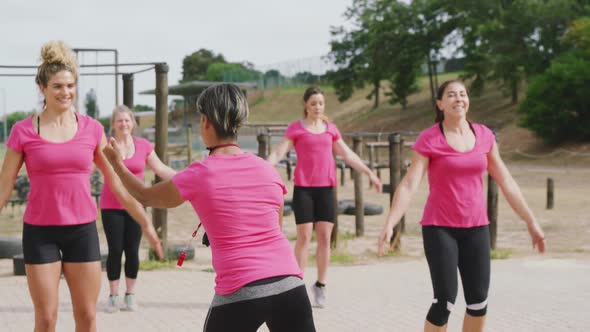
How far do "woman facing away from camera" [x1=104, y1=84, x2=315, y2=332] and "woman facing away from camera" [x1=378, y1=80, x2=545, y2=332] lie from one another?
1.63 meters

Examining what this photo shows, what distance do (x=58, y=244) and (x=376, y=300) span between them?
3.93 meters

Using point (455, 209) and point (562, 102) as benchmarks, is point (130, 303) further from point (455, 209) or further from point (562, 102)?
point (562, 102)

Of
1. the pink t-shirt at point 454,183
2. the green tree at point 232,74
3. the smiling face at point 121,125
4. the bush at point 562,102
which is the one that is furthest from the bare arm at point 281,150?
the green tree at point 232,74

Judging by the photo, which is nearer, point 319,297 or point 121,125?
point 121,125

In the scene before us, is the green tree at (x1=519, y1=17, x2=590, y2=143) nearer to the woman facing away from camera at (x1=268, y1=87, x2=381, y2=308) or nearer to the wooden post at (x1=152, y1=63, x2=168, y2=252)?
the wooden post at (x1=152, y1=63, x2=168, y2=252)

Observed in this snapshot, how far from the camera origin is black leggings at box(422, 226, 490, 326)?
463 centimetres

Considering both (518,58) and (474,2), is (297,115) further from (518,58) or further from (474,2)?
(518,58)

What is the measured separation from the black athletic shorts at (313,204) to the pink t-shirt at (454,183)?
259 cm

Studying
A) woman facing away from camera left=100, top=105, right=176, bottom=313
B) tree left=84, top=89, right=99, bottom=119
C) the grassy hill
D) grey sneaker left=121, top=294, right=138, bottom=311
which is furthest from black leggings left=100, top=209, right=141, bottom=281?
tree left=84, top=89, right=99, bottom=119

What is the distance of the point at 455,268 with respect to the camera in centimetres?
465

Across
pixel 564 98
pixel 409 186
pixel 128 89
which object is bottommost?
pixel 409 186

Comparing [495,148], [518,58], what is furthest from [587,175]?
[495,148]

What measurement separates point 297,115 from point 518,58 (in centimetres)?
2959

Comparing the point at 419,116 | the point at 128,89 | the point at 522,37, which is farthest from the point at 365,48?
the point at 128,89
